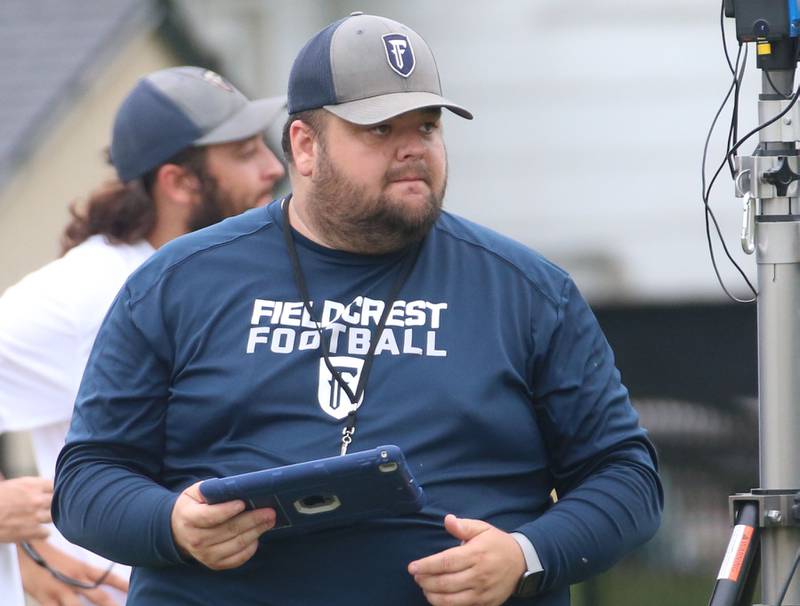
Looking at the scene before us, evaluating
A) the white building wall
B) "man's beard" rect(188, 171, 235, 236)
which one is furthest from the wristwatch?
the white building wall

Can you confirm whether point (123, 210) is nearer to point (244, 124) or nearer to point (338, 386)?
point (244, 124)

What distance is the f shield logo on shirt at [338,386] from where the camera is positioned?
9.16 ft

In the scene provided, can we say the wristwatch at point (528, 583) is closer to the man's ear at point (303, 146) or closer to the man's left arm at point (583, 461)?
the man's left arm at point (583, 461)

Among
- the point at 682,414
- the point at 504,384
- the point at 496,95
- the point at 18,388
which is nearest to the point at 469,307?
the point at 504,384

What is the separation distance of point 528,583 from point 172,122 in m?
1.81

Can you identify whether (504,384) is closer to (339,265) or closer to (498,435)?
(498,435)

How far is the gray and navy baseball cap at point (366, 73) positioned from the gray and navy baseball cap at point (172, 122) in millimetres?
1074

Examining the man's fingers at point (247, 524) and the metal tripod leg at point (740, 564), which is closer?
the man's fingers at point (247, 524)

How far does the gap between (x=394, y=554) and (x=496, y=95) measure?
8.09m

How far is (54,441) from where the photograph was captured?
12.4 ft

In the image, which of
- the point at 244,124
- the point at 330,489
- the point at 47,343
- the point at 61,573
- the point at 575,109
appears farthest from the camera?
the point at 575,109

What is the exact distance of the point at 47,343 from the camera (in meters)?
3.64

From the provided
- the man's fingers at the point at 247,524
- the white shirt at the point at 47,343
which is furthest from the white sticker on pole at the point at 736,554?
the white shirt at the point at 47,343

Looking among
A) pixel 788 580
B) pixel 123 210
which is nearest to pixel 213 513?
pixel 788 580
